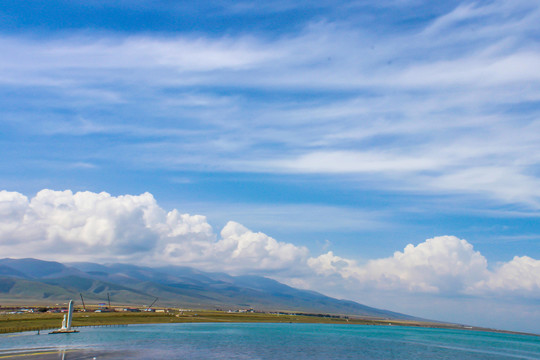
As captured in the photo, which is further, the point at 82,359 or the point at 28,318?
Answer: the point at 28,318

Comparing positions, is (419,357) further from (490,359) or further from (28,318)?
(28,318)

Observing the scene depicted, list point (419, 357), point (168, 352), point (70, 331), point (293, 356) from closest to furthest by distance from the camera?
1. point (168, 352)
2. point (293, 356)
3. point (419, 357)
4. point (70, 331)

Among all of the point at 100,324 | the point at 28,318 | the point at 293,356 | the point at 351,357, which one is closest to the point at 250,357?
the point at 293,356

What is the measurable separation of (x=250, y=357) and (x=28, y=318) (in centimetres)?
11790

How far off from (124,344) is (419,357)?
81608 mm

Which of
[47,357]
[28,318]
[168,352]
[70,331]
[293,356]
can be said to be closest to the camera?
[47,357]

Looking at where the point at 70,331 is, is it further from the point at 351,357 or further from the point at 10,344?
the point at 351,357

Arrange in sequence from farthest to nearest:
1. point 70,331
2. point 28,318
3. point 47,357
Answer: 1. point 28,318
2. point 70,331
3. point 47,357

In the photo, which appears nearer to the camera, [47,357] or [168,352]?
[47,357]

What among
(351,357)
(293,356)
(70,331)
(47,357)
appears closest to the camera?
(47,357)

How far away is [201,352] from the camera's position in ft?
322

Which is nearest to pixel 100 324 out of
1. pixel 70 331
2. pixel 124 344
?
pixel 70 331

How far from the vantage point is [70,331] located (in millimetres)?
130625

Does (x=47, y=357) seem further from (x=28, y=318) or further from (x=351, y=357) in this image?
(x=28, y=318)
